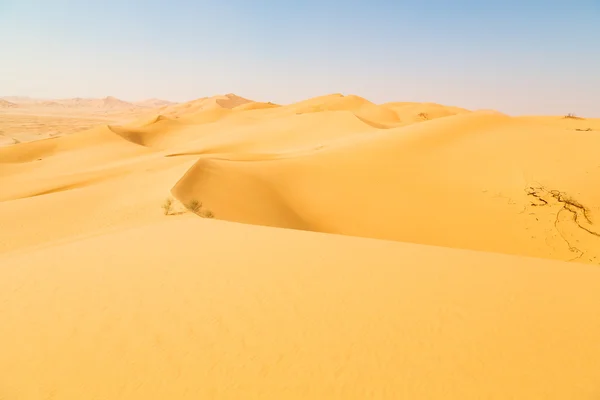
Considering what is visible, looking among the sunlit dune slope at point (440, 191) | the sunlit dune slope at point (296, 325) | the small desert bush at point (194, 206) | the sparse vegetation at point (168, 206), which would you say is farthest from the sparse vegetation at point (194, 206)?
the sunlit dune slope at point (296, 325)

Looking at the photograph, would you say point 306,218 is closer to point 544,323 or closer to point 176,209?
point 176,209

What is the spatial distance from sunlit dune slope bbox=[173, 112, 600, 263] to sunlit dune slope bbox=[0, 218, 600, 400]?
12.5ft

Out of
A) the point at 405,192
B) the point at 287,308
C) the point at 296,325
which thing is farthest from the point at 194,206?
the point at 405,192

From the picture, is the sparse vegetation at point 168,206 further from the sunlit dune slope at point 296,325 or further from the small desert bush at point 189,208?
the sunlit dune slope at point 296,325

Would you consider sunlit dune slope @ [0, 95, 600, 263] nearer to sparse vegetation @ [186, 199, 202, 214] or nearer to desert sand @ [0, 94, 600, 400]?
desert sand @ [0, 94, 600, 400]

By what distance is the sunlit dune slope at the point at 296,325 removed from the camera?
1979mm

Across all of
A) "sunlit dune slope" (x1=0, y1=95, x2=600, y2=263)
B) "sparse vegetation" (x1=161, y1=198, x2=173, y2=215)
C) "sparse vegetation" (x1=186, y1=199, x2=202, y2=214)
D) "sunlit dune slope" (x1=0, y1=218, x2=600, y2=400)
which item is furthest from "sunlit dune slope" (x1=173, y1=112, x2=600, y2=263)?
"sunlit dune slope" (x1=0, y1=218, x2=600, y2=400)

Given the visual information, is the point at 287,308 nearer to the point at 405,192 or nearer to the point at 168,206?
the point at 168,206

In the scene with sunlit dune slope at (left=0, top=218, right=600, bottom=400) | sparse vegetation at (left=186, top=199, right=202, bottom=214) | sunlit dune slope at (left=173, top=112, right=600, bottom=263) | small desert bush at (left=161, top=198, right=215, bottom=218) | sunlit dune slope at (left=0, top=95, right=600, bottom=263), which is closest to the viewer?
sunlit dune slope at (left=0, top=218, right=600, bottom=400)

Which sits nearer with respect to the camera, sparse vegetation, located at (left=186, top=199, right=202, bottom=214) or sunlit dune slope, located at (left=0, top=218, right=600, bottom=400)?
sunlit dune slope, located at (left=0, top=218, right=600, bottom=400)

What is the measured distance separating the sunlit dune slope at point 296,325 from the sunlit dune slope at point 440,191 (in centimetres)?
380

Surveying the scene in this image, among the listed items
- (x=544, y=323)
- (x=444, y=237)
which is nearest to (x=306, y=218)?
(x=444, y=237)

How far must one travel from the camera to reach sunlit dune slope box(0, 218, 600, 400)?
1.98 metres

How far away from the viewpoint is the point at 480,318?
2578 mm
